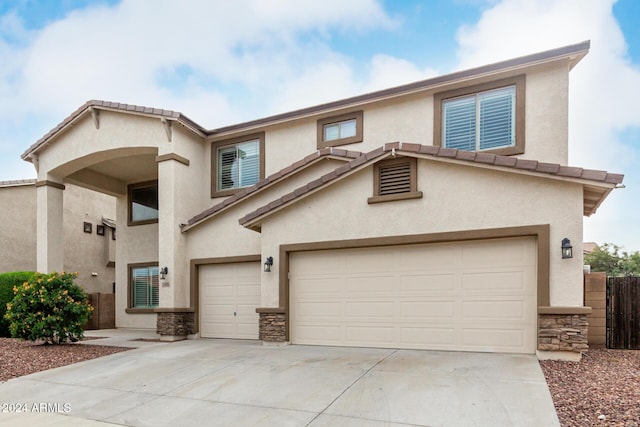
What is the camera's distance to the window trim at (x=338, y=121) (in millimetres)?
11719

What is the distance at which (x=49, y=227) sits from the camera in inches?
541

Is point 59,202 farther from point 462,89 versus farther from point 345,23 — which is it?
point 462,89

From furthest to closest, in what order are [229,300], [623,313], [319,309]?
[229,300]
[319,309]
[623,313]

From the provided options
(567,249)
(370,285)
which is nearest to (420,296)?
(370,285)

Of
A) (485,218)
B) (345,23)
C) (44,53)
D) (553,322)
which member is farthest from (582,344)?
(44,53)

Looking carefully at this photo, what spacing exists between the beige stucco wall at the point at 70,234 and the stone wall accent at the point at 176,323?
11.3m

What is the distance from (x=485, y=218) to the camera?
26.1ft

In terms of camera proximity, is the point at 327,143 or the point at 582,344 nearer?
the point at 582,344

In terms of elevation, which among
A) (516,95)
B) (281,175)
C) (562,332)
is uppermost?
(516,95)

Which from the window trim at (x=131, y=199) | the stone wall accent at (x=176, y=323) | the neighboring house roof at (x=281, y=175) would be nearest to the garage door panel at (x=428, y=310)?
Result: the neighboring house roof at (x=281, y=175)

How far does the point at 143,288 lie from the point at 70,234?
7.60 metres

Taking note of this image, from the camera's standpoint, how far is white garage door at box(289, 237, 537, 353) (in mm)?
7785

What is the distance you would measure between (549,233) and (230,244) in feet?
26.4

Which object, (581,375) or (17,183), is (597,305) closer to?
(581,375)
